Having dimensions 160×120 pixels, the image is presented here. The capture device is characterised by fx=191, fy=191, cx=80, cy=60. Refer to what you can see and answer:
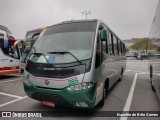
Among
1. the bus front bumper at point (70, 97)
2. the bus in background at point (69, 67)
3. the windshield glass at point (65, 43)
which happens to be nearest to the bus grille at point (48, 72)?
the bus in background at point (69, 67)

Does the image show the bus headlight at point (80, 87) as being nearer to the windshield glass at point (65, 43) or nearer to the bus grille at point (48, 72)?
the bus grille at point (48, 72)

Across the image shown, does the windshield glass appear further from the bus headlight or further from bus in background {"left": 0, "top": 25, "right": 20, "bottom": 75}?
bus in background {"left": 0, "top": 25, "right": 20, "bottom": 75}

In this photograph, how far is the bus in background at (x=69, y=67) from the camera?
446 cm

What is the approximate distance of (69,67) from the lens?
4.57m

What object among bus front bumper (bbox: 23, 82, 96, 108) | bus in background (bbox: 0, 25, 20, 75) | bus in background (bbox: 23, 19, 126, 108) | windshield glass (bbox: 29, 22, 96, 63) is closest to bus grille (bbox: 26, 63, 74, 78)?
bus in background (bbox: 23, 19, 126, 108)

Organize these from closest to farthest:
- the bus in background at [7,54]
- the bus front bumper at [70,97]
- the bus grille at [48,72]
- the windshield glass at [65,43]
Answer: the bus front bumper at [70,97] < the bus grille at [48,72] < the windshield glass at [65,43] < the bus in background at [7,54]

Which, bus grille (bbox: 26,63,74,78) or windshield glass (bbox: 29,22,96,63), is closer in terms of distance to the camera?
bus grille (bbox: 26,63,74,78)

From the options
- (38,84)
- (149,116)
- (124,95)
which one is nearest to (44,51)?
(38,84)

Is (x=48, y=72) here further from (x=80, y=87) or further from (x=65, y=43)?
(x=65, y=43)

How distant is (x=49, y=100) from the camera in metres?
4.71

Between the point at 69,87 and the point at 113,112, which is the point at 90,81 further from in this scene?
the point at 113,112

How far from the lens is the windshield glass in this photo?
4.88 meters

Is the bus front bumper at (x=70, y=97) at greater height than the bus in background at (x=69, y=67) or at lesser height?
lesser

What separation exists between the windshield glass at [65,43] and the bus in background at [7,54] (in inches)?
292
